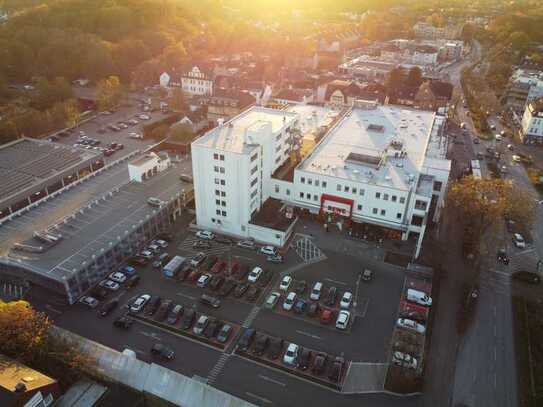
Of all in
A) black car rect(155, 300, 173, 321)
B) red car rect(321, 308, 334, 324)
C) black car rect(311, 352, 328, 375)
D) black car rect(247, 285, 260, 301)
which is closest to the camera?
black car rect(311, 352, 328, 375)

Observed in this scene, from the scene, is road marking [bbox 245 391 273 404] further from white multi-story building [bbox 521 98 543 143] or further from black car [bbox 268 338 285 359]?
white multi-story building [bbox 521 98 543 143]

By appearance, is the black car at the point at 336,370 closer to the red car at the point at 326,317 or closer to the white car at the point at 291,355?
the white car at the point at 291,355

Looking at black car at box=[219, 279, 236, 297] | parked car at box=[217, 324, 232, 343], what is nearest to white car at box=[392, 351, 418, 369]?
parked car at box=[217, 324, 232, 343]

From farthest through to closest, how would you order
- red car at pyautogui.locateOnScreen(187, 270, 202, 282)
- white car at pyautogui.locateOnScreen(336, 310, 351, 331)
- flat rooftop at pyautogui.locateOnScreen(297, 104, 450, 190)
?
flat rooftop at pyautogui.locateOnScreen(297, 104, 450, 190)
red car at pyautogui.locateOnScreen(187, 270, 202, 282)
white car at pyautogui.locateOnScreen(336, 310, 351, 331)

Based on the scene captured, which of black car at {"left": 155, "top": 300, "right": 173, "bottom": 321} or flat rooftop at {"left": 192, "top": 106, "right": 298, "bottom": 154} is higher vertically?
flat rooftop at {"left": 192, "top": 106, "right": 298, "bottom": 154}

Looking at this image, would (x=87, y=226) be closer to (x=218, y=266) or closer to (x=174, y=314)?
(x=218, y=266)

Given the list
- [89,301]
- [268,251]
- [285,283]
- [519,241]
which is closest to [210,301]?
[285,283]

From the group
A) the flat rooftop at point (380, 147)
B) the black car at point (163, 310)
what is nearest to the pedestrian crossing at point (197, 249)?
the black car at point (163, 310)
